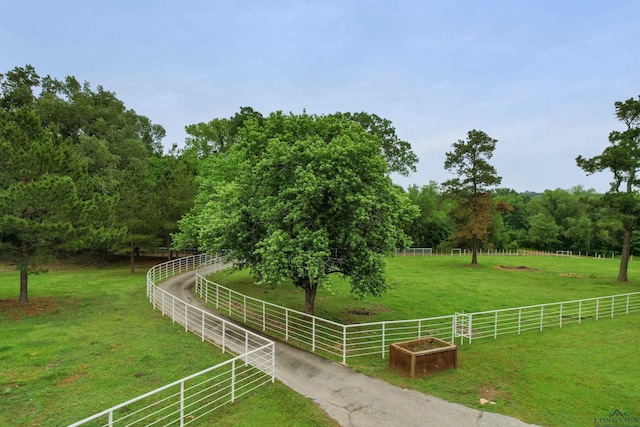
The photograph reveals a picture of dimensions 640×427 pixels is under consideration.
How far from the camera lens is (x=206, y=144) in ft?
149

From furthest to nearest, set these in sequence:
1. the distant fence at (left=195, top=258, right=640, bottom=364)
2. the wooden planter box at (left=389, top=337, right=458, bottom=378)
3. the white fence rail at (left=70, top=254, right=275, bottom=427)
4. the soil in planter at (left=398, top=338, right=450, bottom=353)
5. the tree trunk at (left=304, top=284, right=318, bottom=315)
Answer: the tree trunk at (left=304, top=284, right=318, bottom=315) → the distant fence at (left=195, top=258, right=640, bottom=364) → the soil in planter at (left=398, top=338, right=450, bottom=353) → the wooden planter box at (left=389, top=337, right=458, bottom=378) → the white fence rail at (left=70, top=254, right=275, bottom=427)

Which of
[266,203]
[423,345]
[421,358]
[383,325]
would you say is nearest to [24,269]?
[266,203]

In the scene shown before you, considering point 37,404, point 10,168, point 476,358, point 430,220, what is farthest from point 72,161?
point 430,220

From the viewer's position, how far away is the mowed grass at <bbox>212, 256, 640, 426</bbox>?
9.23 m

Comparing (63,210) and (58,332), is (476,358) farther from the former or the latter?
(63,210)

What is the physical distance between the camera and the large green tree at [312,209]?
13.0 metres

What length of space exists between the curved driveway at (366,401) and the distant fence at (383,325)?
3.49 feet

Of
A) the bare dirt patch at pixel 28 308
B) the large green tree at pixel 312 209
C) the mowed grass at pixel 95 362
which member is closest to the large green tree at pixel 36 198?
the bare dirt patch at pixel 28 308

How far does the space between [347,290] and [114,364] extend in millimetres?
15404

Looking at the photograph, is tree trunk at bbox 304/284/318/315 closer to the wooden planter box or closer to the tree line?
the tree line

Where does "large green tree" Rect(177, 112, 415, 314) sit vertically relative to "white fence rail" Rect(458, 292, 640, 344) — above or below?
above

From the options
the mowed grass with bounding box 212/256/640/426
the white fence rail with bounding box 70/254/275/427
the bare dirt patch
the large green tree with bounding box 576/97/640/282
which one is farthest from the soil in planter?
the large green tree with bounding box 576/97/640/282

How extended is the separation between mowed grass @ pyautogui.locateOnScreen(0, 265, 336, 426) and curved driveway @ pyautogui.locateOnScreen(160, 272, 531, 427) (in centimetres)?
56

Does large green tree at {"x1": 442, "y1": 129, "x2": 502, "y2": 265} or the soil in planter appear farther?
large green tree at {"x1": 442, "y1": 129, "x2": 502, "y2": 265}
